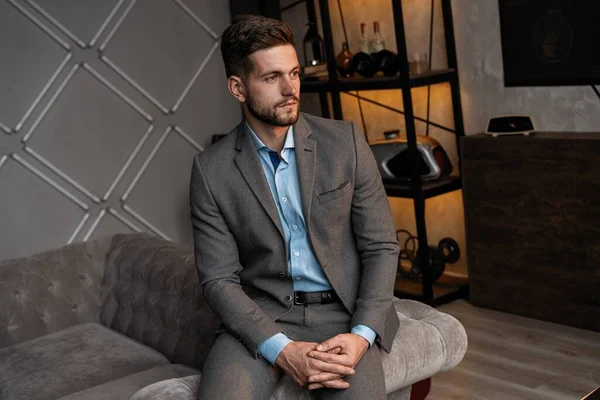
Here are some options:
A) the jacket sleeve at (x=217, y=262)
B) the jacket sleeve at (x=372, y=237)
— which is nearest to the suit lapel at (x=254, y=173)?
the jacket sleeve at (x=217, y=262)

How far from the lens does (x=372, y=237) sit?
221cm

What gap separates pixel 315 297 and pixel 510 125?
6.69 feet

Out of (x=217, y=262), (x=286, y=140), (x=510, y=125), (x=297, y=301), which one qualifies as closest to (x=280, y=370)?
(x=297, y=301)

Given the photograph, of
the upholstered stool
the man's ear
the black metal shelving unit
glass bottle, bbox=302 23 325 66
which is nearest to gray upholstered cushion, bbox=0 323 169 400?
the upholstered stool

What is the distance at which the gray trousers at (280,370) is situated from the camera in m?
2.01

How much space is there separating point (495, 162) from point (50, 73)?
2.25 meters

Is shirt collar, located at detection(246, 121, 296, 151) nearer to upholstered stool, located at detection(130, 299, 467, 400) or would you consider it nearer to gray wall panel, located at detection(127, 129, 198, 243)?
upholstered stool, located at detection(130, 299, 467, 400)

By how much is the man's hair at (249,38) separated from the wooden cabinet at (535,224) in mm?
1886

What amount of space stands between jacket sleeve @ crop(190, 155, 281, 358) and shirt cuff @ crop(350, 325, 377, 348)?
0.70 feet

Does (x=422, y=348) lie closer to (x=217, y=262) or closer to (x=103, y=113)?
(x=217, y=262)

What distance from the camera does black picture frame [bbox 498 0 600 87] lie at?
3.67 meters

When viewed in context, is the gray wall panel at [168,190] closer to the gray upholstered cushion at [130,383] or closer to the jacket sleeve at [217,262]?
the gray upholstered cushion at [130,383]

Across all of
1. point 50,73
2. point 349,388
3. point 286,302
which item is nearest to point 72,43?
point 50,73

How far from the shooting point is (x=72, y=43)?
14.7 feet
